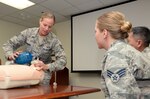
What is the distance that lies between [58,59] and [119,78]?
3.49ft

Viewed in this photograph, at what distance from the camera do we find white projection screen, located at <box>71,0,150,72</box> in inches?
143

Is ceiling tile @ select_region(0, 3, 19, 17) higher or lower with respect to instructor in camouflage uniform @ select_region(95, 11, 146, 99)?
higher

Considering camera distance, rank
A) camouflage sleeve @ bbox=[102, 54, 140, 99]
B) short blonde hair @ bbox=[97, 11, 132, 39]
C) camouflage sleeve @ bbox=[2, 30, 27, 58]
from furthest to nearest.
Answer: camouflage sleeve @ bbox=[2, 30, 27, 58] < short blonde hair @ bbox=[97, 11, 132, 39] < camouflage sleeve @ bbox=[102, 54, 140, 99]

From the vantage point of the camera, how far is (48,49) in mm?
2213

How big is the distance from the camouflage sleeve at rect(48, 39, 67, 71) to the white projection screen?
75.9 inches

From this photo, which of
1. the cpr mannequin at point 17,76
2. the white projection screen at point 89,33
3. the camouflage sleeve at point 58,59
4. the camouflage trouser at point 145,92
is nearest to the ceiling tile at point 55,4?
the white projection screen at point 89,33

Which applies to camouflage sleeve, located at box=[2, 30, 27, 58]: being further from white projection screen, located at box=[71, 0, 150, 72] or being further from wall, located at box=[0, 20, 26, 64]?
wall, located at box=[0, 20, 26, 64]

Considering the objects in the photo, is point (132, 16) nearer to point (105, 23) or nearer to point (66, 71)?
point (66, 71)

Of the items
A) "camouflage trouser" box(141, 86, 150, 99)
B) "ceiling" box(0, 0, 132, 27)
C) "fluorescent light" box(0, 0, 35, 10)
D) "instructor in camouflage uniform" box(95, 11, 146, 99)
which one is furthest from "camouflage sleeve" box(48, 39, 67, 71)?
"fluorescent light" box(0, 0, 35, 10)

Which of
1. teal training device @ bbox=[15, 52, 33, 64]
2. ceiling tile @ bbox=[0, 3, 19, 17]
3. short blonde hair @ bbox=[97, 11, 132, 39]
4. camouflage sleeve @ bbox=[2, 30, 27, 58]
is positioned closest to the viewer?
short blonde hair @ bbox=[97, 11, 132, 39]

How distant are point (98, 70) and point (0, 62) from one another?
2.24 metres


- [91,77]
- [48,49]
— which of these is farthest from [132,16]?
[48,49]

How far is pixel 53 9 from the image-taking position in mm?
4156

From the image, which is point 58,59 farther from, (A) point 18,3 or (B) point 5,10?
(B) point 5,10
